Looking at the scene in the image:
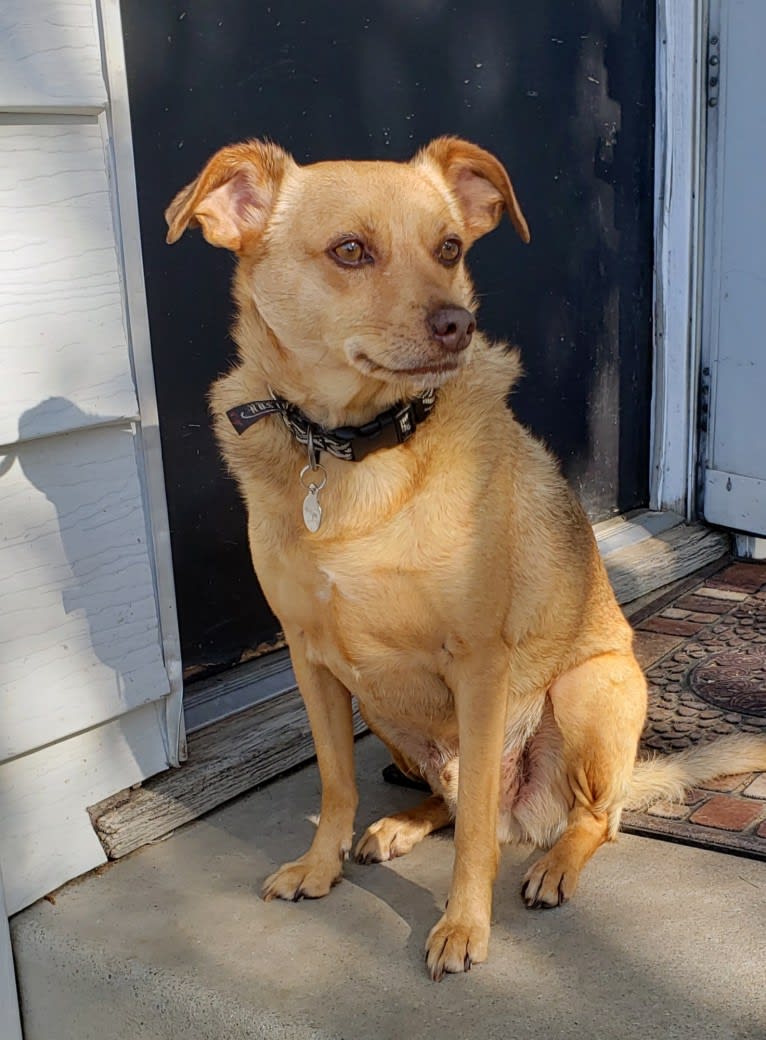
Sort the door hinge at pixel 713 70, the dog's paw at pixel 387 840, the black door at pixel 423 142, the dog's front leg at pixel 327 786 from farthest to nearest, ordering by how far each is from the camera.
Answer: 1. the door hinge at pixel 713 70
2. the black door at pixel 423 142
3. the dog's paw at pixel 387 840
4. the dog's front leg at pixel 327 786

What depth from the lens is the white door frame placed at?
4.59 metres

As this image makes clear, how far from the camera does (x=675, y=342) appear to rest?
4848 mm

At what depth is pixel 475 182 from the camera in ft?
8.53

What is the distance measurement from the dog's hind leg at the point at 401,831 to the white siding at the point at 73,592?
614 millimetres

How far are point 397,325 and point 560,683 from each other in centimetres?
91

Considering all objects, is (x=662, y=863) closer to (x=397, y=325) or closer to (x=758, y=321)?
(x=397, y=325)

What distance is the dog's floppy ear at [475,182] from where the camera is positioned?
2516 mm

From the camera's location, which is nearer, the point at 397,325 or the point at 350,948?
the point at 397,325

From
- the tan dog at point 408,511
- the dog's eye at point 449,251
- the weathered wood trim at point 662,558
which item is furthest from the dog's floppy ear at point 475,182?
the weathered wood trim at point 662,558

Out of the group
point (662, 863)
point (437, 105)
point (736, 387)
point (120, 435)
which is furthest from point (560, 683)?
point (736, 387)

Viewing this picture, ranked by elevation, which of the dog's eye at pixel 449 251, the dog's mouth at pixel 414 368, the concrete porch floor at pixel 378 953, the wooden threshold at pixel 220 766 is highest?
the dog's eye at pixel 449 251

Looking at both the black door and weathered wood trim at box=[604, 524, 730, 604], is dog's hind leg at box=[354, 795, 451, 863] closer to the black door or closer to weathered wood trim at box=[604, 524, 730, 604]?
the black door

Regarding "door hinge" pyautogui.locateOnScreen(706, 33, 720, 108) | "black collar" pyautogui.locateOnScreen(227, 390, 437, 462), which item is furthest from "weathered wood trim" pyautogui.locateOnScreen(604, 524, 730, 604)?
"black collar" pyautogui.locateOnScreen(227, 390, 437, 462)

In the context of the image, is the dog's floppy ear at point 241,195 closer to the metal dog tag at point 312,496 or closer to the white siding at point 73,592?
the metal dog tag at point 312,496
